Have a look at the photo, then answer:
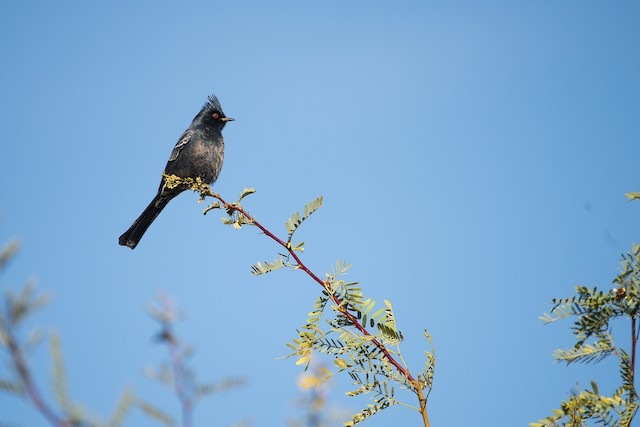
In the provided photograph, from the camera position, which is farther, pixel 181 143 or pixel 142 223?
pixel 181 143

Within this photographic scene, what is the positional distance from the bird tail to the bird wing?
0.78 meters

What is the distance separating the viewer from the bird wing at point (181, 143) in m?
8.96

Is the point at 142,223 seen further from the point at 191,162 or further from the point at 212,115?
the point at 212,115

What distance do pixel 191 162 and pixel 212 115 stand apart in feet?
4.06

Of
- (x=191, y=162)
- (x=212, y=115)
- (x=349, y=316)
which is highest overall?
(x=212, y=115)

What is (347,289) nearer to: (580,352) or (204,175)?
(580,352)

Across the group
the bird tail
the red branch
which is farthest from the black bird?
the red branch

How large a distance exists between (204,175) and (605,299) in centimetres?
718

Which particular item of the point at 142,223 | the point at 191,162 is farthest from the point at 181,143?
the point at 142,223

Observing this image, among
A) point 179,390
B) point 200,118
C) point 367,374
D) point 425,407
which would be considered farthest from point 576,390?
point 200,118

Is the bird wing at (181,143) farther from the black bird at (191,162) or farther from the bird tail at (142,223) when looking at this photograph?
the bird tail at (142,223)

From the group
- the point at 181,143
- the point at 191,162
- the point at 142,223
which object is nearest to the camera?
the point at 142,223

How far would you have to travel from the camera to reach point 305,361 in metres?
2.03

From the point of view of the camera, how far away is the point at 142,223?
8.40m
